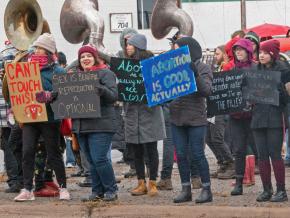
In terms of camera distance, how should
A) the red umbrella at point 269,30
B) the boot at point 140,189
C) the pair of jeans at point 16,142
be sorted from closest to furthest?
the boot at point 140,189, the pair of jeans at point 16,142, the red umbrella at point 269,30

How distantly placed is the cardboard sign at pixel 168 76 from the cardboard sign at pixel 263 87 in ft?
2.17

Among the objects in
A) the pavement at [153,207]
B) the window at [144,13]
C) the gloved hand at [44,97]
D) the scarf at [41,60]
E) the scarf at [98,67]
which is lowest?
the pavement at [153,207]

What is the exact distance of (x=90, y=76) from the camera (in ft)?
30.3

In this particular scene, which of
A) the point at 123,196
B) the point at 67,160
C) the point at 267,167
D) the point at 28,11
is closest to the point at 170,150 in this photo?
the point at 123,196

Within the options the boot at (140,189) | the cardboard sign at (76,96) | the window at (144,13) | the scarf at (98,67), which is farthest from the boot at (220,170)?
the window at (144,13)

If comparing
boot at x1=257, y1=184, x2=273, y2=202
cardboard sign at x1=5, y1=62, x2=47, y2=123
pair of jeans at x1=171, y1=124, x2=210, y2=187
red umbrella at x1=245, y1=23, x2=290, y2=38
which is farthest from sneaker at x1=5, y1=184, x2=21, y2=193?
red umbrella at x1=245, y1=23, x2=290, y2=38

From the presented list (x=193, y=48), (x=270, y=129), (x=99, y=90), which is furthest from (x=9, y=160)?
(x=270, y=129)

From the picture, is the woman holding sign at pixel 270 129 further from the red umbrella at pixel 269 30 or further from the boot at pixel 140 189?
the red umbrella at pixel 269 30

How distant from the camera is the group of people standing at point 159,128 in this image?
30.1 feet

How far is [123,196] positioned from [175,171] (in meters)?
2.39

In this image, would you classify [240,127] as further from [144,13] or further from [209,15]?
[209,15]

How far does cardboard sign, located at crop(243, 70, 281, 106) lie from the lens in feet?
29.5

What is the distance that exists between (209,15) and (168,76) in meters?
19.5

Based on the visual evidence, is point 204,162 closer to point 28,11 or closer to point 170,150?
point 170,150
